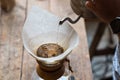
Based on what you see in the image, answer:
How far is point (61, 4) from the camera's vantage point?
1352mm

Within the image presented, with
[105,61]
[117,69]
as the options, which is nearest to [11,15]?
[117,69]

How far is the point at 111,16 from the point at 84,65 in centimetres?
29

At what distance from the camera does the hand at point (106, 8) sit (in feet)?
2.62

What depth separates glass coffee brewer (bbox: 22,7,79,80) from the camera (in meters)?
0.93

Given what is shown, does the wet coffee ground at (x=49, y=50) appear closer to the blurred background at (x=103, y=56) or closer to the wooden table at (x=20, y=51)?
the wooden table at (x=20, y=51)

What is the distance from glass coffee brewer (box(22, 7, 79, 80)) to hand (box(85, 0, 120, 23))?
15cm

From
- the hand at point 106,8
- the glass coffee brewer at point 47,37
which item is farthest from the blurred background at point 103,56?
the hand at point 106,8

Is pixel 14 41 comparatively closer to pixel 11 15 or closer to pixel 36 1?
pixel 11 15

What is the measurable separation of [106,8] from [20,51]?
1.45 feet

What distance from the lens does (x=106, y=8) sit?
808 millimetres

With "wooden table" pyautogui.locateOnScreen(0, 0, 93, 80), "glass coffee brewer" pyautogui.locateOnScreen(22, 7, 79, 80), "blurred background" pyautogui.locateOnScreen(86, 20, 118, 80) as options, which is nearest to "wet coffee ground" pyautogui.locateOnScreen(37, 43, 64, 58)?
"glass coffee brewer" pyautogui.locateOnScreen(22, 7, 79, 80)

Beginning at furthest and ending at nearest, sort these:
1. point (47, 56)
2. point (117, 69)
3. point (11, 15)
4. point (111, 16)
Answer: point (11, 15)
point (117, 69)
point (47, 56)
point (111, 16)

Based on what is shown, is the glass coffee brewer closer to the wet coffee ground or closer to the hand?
the wet coffee ground

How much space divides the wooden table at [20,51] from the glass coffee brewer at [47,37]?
59 mm
